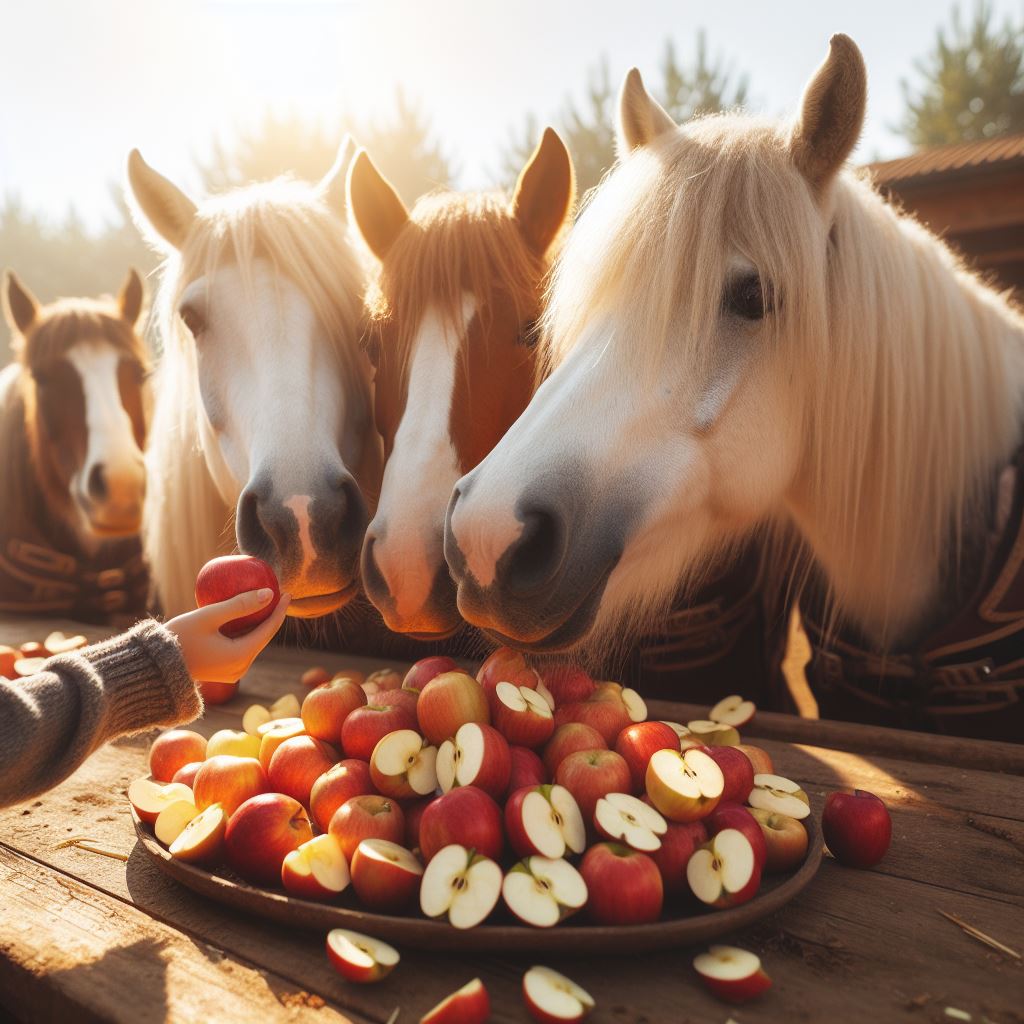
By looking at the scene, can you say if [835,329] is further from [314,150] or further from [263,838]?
[314,150]

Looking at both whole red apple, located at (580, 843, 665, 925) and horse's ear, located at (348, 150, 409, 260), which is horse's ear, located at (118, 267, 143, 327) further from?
whole red apple, located at (580, 843, 665, 925)

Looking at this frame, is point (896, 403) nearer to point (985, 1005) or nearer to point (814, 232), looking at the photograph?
point (814, 232)

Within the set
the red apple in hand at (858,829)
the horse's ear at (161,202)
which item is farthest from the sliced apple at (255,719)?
the horse's ear at (161,202)

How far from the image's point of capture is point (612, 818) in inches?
37.4

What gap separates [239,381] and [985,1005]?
1757 mm

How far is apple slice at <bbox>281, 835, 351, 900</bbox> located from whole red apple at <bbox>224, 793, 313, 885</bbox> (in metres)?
0.03

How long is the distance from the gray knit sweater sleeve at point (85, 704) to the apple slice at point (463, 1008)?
56cm

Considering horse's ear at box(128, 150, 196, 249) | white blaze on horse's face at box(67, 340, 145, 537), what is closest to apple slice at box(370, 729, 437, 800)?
horse's ear at box(128, 150, 196, 249)

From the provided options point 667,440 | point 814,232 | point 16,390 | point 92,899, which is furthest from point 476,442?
point 16,390

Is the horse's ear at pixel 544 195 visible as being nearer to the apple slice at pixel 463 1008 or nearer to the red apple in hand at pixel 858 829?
the red apple in hand at pixel 858 829

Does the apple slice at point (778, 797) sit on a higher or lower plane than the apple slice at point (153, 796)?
lower

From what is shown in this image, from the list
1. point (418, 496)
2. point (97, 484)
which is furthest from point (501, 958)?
point (97, 484)

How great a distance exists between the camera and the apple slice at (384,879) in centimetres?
90

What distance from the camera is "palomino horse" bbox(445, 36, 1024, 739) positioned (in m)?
1.22
